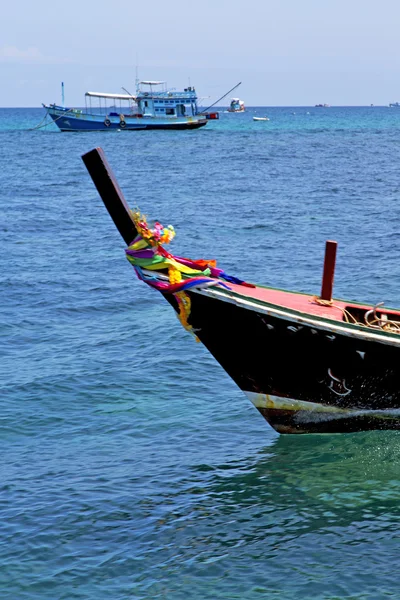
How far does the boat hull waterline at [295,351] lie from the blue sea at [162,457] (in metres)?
0.58

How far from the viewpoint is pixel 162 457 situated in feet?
41.3

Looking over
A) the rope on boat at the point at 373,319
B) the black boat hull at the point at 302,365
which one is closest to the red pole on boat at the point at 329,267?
the rope on boat at the point at 373,319

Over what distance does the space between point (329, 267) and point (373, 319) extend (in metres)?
1.09

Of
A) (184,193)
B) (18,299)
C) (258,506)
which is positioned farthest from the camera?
(184,193)

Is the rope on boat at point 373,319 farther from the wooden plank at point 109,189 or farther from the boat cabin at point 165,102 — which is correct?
the boat cabin at point 165,102

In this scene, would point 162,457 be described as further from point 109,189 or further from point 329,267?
point 109,189

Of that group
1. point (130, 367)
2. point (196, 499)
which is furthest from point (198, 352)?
point (196, 499)

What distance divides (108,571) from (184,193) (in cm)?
3656

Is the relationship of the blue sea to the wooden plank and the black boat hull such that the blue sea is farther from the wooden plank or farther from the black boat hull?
the wooden plank

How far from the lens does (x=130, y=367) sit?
55.1 ft

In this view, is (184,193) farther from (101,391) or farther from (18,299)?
(101,391)

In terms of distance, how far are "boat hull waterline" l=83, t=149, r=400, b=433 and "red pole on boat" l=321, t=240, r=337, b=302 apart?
0.19m

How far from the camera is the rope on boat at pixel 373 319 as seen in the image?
469 inches

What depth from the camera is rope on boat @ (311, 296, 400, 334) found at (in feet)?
39.1
